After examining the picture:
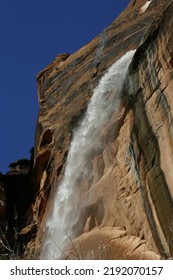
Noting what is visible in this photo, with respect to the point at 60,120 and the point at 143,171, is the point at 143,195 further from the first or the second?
the point at 60,120

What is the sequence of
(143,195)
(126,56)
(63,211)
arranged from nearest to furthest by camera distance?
(143,195) < (63,211) < (126,56)

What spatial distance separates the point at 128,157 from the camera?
1692cm

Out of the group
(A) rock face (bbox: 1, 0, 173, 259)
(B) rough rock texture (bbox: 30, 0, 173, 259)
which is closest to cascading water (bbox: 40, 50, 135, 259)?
(A) rock face (bbox: 1, 0, 173, 259)

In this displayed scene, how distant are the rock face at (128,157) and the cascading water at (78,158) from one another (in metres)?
0.46

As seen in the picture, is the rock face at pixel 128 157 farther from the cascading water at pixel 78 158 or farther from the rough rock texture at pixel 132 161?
the cascading water at pixel 78 158

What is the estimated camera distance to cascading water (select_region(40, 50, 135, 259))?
19406 mm

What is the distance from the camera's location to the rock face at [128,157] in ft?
44.9

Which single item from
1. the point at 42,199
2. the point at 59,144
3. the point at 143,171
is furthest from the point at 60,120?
the point at 143,171

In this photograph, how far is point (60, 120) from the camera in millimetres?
25516

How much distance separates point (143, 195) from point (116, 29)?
15.4m

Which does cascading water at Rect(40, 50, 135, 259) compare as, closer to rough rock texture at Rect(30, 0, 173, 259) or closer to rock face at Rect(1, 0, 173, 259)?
rock face at Rect(1, 0, 173, 259)

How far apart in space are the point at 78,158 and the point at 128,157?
4.74m

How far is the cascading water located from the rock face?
458mm

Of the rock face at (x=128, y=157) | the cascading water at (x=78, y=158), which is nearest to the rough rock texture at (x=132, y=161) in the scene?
the rock face at (x=128, y=157)
